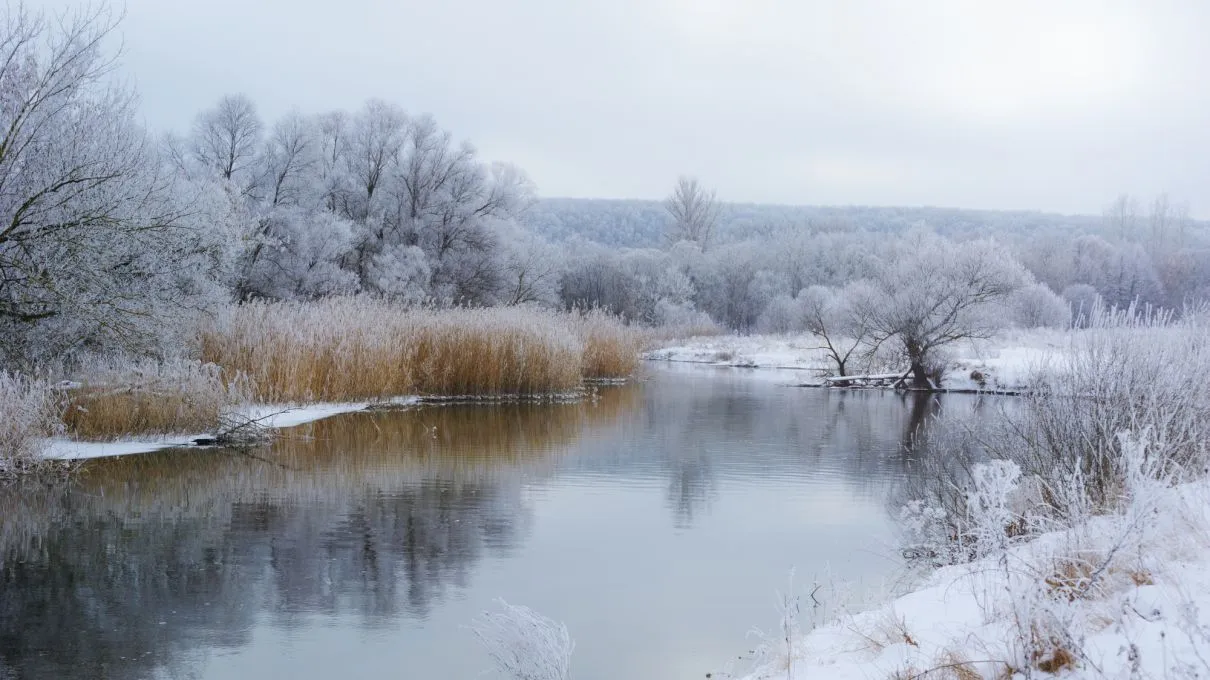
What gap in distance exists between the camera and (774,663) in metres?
4.52

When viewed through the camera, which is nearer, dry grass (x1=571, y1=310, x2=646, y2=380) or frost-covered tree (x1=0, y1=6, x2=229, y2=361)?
frost-covered tree (x1=0, y1=6, x2=229, y2=361)

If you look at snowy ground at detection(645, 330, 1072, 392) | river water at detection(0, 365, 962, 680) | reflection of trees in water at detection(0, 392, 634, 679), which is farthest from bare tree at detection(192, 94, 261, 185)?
reflection of trees in water at detection(0, 392, 634, 679)

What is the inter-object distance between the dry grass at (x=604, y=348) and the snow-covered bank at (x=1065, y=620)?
19190mm

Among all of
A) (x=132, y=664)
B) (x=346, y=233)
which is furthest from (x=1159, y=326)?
(x=346, y=233)

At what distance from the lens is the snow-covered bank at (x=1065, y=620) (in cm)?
335

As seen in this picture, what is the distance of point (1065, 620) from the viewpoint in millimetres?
3400

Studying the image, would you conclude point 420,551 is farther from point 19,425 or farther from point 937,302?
point 937,302

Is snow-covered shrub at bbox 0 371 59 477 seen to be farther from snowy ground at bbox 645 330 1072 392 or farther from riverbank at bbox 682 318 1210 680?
snowy ground at bbox 645 330 1072 392

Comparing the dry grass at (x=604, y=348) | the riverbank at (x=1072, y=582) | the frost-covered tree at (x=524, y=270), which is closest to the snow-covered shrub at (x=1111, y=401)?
the riverbank at (x=1072, y=582)

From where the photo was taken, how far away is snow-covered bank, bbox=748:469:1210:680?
3.35 metres

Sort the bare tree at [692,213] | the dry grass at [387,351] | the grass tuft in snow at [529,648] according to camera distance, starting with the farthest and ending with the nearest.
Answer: the bare tree at [692,213] < the dry grass at [387,351] < the grass tuft in snow at [529,648]

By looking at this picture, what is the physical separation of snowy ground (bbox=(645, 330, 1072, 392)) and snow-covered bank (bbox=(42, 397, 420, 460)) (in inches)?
408

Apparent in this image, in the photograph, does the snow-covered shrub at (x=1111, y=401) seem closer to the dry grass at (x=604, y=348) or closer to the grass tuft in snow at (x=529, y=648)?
the grass tuft in snow at (x=529, y=648)

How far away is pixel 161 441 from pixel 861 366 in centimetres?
1949
